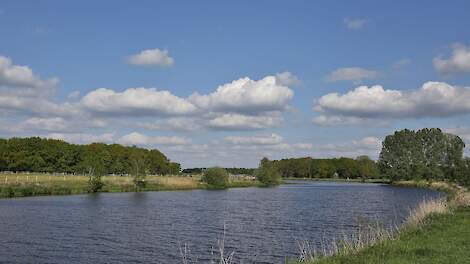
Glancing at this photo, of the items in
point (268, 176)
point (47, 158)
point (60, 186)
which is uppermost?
point (47, 158)

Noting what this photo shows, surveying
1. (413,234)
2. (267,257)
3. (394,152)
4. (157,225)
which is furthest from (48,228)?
(394,152)

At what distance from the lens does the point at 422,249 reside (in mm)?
18953

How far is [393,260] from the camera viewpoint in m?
17.0

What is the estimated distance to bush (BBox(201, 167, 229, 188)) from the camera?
12172 centimetres

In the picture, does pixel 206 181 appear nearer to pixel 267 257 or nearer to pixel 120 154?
pixel 120 154

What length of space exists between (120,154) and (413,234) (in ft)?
503

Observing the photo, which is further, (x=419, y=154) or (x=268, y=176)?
(x=419, y=154)

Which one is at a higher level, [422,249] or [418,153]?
[418,153]

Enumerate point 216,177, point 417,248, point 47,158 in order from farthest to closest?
point 47,158 < point 216,177 < point 417,248

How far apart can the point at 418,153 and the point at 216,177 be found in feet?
260

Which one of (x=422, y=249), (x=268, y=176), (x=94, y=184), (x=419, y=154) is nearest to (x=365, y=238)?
(x=422, y=249)

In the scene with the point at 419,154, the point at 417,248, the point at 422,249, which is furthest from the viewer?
the point at 419,154

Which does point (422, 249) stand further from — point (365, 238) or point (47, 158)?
point (47, 158)

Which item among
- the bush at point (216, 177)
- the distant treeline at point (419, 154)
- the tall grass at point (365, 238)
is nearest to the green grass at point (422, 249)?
the tall grass at point (365, 238)
